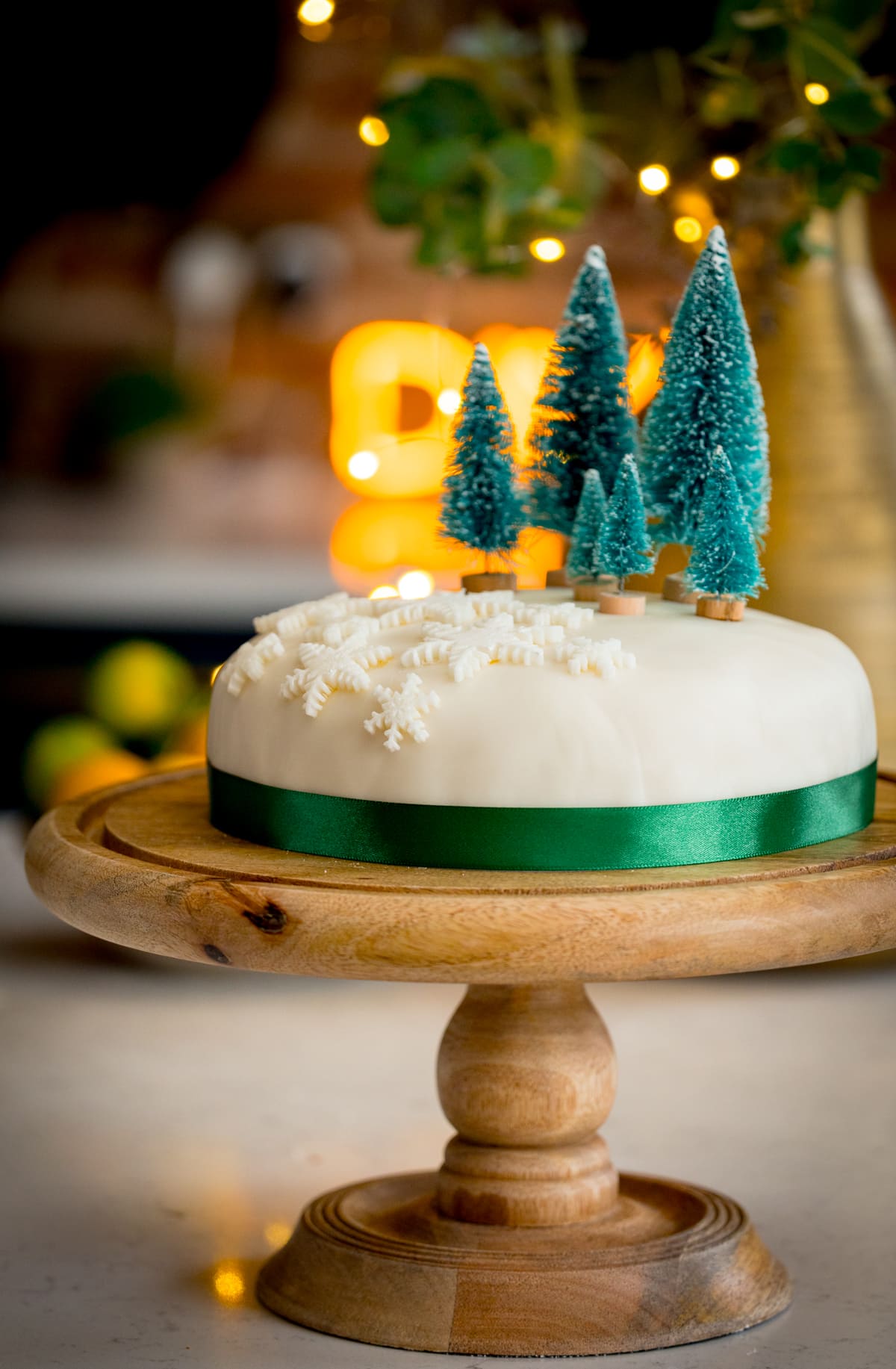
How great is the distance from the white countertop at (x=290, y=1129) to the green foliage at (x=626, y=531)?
514 mm

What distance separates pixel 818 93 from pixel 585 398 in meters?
0.62

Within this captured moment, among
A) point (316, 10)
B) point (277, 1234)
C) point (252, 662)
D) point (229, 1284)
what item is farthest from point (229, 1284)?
point (316, 10)

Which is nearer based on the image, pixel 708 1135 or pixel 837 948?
pixel 837 948

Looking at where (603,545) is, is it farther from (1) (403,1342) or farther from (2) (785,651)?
(1) (403,1342)

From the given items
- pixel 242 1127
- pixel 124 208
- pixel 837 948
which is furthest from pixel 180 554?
→ pixel 837 948

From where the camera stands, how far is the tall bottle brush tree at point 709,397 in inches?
44.7

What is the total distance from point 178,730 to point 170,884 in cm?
124

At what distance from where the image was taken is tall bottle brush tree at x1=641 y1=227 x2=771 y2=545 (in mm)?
1135

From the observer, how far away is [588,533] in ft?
3.93

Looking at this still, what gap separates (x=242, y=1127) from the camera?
5.25 feet

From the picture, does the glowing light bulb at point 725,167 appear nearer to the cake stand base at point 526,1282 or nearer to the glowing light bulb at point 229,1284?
the cake stand base at point 526,1282

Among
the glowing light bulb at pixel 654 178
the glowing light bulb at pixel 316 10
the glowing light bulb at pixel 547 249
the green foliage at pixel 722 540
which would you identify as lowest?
the green foliage at pixel 722 540

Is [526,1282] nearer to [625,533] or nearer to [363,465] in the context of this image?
[625,533]


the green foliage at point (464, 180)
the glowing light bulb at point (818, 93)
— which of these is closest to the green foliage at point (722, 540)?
the glowing light bulb at point (818, 93)
